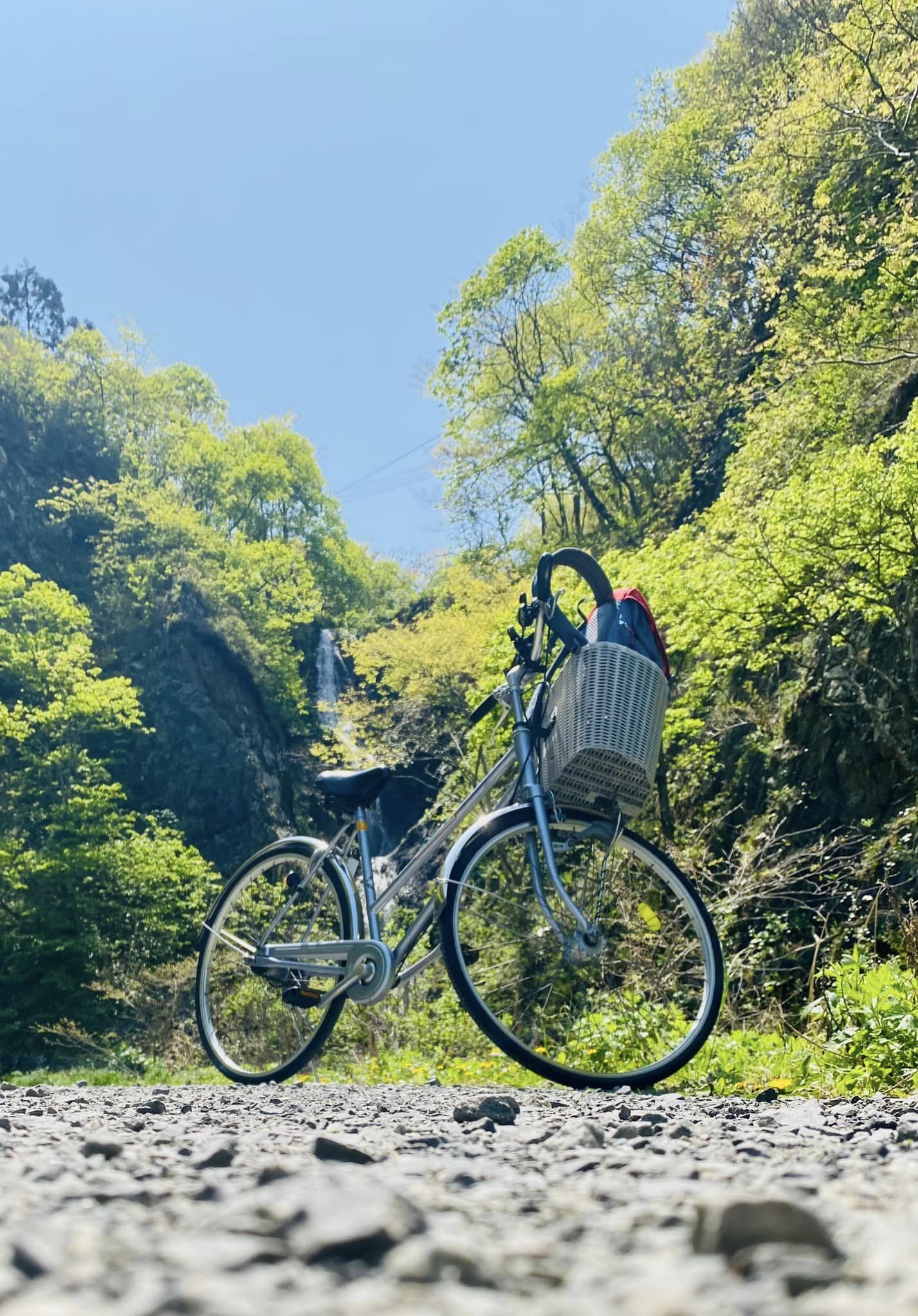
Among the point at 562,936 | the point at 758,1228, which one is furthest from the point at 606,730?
the point at 758,1228

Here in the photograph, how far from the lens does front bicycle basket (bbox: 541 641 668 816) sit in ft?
10.0

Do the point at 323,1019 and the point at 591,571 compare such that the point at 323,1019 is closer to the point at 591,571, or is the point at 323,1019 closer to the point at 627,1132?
the point at 591,571

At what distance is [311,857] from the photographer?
396 cm

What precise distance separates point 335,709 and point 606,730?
20.3 m

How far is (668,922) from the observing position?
419 cm

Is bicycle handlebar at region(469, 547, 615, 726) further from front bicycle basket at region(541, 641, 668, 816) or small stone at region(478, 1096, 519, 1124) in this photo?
small stone at region(478, 1096, 519, 1124)

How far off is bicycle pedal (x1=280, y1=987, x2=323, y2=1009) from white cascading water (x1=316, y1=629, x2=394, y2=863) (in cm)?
1890

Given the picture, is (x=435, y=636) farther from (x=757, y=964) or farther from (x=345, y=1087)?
(x=345, y=1087)

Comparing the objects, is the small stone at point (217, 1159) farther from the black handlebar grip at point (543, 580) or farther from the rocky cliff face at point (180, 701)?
the rocky cliff face at point (180, 701)

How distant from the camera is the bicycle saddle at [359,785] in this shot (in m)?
3.80

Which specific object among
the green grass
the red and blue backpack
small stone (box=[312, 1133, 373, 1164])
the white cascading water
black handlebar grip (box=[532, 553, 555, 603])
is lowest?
the green grass

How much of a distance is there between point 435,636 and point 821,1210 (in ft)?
59.5

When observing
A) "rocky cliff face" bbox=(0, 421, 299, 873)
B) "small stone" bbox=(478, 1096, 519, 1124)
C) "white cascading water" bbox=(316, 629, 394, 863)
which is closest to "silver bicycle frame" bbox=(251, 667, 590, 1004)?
"small stone" bbox=(478, 1096, 519, 1124)

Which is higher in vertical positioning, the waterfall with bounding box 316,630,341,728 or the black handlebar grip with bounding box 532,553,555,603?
the waterfall with bounding box 316,630,341,728
